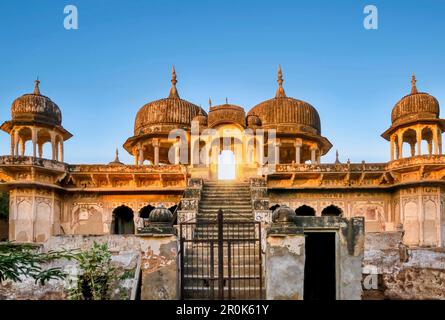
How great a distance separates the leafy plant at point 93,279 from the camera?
27.5 ft

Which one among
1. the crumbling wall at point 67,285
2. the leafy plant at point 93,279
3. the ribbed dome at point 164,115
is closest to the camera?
the leafy plant at point 93,279

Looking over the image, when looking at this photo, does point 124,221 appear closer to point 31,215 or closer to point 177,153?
point 31,215

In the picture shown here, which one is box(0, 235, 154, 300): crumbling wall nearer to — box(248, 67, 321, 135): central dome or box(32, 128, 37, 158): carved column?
box(32, 128, 37, 158): carved column

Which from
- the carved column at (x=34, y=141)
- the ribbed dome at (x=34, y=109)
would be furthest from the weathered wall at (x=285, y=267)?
the ribbed dome at (x=34, y=109)

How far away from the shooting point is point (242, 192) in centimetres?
1688

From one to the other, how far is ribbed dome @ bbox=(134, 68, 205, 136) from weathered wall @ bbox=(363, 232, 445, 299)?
1781 centimetres

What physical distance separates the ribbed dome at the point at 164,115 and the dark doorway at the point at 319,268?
16.3 metres

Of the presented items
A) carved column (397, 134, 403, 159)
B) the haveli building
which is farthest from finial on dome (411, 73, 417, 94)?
carved column (397, 134, 403, 159)

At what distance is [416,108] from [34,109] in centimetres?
1820

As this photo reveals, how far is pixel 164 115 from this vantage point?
27781 millimetres

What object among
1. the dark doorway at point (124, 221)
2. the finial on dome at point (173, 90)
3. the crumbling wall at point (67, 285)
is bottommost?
the crumbling wall at point (67, 285)

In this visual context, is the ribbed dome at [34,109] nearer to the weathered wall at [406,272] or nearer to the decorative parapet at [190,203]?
the decorative parapet at [190,203]

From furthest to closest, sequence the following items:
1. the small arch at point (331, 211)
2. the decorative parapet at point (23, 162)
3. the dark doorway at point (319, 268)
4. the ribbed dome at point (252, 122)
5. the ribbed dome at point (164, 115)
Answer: the ribbed dome at point (164, 115)
the ribbed dome at point (252, 122)
the small arch at point (331, 211)
the decorative parapet at point (23, 162)
the dark doorway at point (319, 268)
